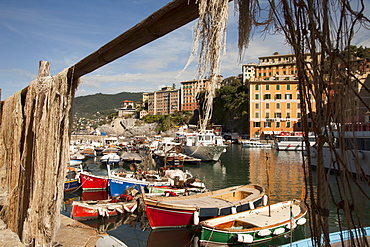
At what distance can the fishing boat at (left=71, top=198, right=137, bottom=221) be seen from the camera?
11.0 metres

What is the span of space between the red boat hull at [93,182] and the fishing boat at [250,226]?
9.24 m

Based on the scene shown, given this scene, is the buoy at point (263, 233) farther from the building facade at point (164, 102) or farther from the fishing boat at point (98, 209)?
the building facade at point (164, 102)

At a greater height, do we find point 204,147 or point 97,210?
point 204,147

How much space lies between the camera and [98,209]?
11.2 metres

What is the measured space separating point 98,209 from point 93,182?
4944mm

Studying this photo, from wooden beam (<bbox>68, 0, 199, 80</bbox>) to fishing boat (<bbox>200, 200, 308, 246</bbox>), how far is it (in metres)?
6.50

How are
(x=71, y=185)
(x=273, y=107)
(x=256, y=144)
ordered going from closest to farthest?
(x=71, y=185) < (x=256, y=144) < (x=273, y=107)

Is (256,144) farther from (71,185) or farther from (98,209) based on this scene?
(98,209)

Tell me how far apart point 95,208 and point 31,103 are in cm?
882

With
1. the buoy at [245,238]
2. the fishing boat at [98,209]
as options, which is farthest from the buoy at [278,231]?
the fishing boat at [98,209]

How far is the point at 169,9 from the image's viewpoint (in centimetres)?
194

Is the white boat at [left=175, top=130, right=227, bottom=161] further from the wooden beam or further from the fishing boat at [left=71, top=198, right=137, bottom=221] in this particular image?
the wooden beam

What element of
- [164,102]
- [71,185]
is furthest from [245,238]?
[164,102]

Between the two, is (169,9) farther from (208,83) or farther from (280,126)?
(280,126)
